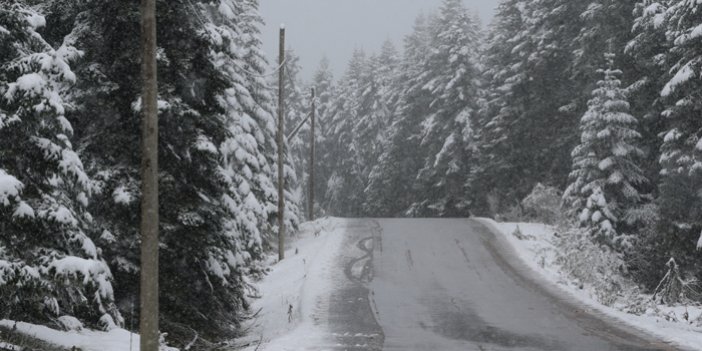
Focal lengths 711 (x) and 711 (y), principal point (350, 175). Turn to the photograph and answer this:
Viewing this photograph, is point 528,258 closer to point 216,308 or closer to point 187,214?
point 216,308

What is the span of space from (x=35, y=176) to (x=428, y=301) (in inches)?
375

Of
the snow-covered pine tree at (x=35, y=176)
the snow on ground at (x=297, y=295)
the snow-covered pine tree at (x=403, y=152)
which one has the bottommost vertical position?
the snow on ground at (x=297, y=295)

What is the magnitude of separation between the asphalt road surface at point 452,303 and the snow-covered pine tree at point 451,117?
688 inches

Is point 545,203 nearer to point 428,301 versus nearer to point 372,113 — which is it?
point 428,301

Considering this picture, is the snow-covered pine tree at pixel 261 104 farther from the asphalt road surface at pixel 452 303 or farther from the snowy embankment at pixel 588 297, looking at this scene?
the snowy embankment at pixel 588 297

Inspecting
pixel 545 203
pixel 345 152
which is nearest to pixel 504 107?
pixel 545 203

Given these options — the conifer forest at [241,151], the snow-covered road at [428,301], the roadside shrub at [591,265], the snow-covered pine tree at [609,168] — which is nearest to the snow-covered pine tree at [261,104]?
the conifer forest at [241,151]

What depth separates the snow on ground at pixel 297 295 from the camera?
40.8ft

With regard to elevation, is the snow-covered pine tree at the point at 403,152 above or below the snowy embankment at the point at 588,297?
above

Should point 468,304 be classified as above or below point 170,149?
below

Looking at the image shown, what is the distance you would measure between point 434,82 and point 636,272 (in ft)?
84.3

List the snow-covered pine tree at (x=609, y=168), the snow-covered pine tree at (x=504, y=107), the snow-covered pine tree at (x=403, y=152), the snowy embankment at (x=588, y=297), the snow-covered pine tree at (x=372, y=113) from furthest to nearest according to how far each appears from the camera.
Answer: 1. the snow-covered pine tree at (x=372, y=113)
2. the snow-covered pine tree at (x=403, y=152)
3. the snow-covered pine tree at (x=504, y=107)
4. the snow-covered pine tree at (x=609, y=168)
5. the snowy embankment at (x=588, y=297)

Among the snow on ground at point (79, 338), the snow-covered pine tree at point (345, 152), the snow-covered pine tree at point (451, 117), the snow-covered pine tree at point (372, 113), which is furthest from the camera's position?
the snow-covered pine tree at point (345, 152)

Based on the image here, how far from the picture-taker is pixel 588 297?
54.7 ft
